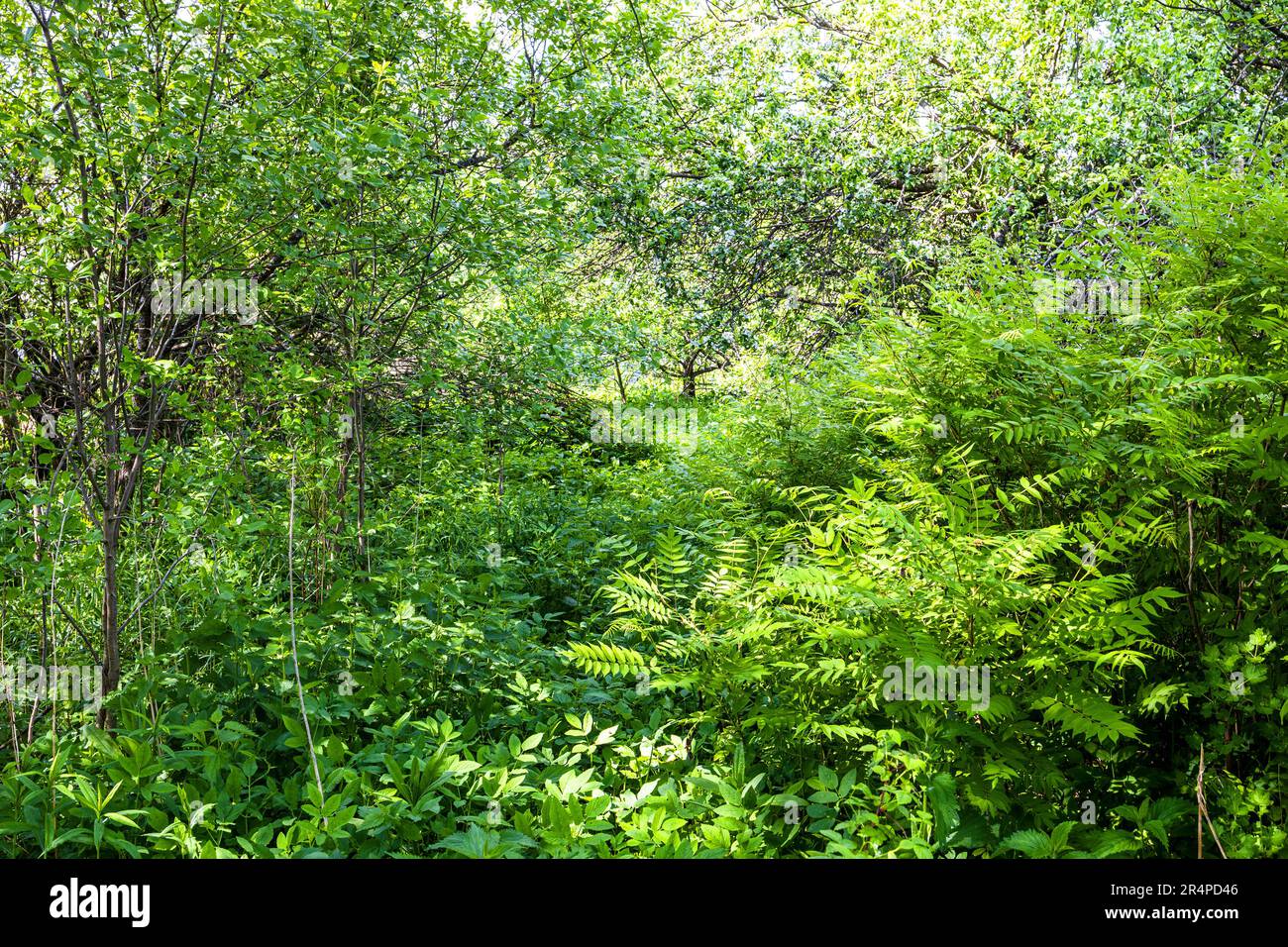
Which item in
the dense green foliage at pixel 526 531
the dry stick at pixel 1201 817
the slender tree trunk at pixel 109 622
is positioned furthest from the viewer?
the slender tree trunk at pixel 109 622

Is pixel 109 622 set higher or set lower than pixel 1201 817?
higher

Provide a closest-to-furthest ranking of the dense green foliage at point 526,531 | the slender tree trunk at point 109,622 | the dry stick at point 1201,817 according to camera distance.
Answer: the dry stick at point 1201,817 < the dense green foliage at point 526,531 < the slender tree trunk at point 109,622

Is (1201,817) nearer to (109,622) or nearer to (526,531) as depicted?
(109,622)

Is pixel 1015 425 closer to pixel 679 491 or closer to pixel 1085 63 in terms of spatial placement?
pixel 679 491

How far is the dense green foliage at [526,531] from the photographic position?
2.95 metres

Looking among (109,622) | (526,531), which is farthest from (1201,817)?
(526,531)

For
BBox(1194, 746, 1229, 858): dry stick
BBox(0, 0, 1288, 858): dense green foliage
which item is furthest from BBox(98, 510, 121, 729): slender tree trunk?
BBox(1194, 746, 1229, 858): dry stick

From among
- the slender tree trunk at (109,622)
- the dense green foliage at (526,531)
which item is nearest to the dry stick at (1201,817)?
the dense green foliage at (526,531)

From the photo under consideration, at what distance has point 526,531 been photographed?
6.71 m

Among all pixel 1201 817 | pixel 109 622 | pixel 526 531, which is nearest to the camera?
pixel 1201 817

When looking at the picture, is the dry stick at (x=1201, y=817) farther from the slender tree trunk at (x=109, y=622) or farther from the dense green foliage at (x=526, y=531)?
the slender tree trunk at (x=109, y=622)

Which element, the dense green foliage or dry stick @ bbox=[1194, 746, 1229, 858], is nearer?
dry stick @ bbox=[1194, 746, 1229, 858]

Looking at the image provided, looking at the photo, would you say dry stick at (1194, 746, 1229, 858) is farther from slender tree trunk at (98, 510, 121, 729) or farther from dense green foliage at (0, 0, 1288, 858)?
slender tree trunk at (98, 510, 121, 729)

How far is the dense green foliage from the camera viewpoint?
9.66 ft
